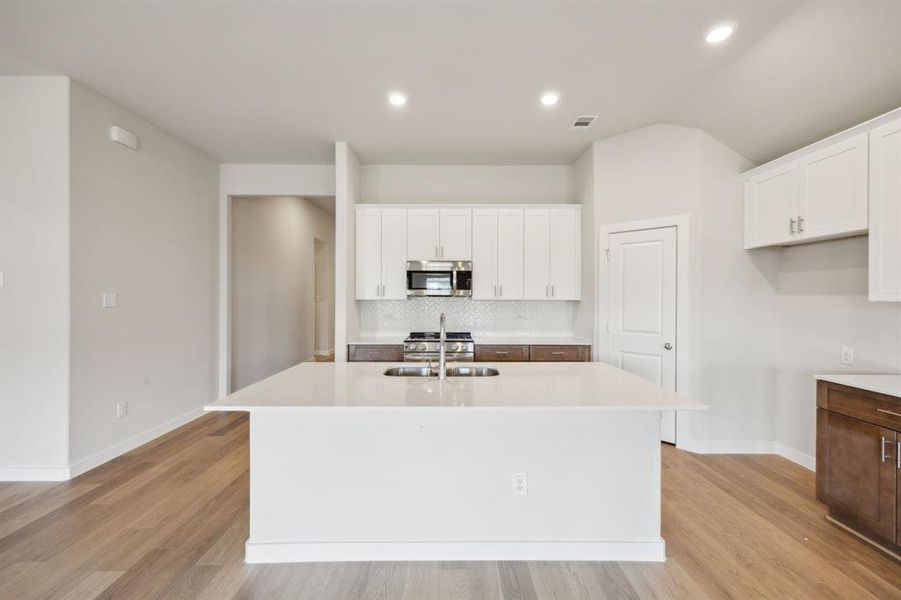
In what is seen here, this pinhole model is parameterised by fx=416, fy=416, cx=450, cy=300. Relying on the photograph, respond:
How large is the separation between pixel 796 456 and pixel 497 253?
3.10m

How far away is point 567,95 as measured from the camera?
10.5 ft

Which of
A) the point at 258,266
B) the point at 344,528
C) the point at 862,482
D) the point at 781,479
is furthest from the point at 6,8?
the point at 781,479

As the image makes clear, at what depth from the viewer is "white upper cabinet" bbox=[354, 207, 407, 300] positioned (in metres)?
4.50

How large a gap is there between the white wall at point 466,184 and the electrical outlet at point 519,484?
3.42 m

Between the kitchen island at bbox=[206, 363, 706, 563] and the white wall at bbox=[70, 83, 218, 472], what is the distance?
6.92 feet

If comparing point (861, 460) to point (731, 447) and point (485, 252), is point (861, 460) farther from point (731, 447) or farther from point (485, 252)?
point (485, 252)

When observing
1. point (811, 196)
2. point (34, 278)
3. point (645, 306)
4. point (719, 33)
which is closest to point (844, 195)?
point (811, 196)

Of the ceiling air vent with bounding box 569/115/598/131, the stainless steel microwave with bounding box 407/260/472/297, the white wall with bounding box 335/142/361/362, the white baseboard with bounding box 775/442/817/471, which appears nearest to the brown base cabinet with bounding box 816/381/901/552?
the white baseboard with bounding box 775/442/817/471

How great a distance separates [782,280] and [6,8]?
5.51 m

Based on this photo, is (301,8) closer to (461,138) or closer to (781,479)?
(461,138)

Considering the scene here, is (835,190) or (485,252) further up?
(835,190)

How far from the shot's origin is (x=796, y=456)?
333 centimetres

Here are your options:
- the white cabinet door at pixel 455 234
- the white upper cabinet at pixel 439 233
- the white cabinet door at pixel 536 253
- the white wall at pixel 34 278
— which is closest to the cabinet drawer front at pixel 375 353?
the white upper cabinet at pixel 439 233

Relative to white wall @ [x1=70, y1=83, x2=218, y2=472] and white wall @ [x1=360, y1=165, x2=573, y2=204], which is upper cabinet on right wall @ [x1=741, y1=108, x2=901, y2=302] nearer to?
white wall @ [x1=360, y1=165, x2=573, y2=204]
